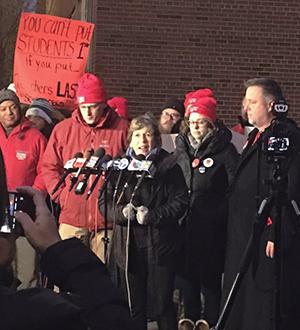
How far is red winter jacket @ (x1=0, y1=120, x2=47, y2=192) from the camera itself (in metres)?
8.45

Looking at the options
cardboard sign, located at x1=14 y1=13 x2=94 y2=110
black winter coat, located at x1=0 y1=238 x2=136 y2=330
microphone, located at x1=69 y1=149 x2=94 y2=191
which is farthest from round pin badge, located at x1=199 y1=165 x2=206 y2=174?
black winter coat, located at x1=0 y1=238 x2=136 y2=330

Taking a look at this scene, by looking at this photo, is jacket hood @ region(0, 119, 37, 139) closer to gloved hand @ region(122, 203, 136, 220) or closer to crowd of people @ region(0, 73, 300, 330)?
crowd of people @ region(0, 73, 300, 330)

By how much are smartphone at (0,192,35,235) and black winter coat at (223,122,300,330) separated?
327 cm

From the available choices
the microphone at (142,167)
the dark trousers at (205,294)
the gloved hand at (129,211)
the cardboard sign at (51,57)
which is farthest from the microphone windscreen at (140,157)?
the cardboard sign at (51,57)

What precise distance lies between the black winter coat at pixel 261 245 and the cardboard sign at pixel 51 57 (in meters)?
5.20

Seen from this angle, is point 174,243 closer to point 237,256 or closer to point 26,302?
point 237,256

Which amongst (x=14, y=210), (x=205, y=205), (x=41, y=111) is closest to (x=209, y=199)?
(x=205, y=205)

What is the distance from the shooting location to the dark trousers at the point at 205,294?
7.34m

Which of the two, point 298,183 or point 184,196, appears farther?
point 184,196

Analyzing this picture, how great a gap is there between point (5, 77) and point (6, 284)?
3105cm

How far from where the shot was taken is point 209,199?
7324 mm

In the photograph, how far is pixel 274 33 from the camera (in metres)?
14.2

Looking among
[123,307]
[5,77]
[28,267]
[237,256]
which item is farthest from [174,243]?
[5,77]

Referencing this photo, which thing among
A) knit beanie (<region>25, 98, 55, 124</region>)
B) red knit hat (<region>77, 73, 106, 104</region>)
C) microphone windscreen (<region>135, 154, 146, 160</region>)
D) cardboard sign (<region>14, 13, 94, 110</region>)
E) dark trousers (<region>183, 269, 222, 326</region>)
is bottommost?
dark trousers (<region>183, 269, 222, 326</region>)
